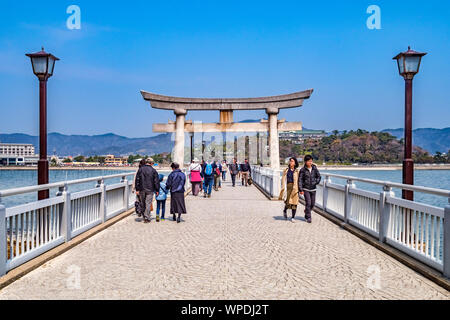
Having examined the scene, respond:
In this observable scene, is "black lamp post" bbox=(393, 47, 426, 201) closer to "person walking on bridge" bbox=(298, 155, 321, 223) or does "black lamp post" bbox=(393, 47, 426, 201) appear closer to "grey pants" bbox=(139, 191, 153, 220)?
"person walking on bridge" bbox=(298, 155, 321, 223)

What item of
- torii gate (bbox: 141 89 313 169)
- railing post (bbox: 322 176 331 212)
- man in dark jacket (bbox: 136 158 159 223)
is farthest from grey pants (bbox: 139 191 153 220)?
torii gate (bbox: 141 89 313 169)

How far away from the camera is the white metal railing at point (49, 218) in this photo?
6.19 m

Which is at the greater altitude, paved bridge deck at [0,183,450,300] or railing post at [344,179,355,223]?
railing post at [344,179,355,223]

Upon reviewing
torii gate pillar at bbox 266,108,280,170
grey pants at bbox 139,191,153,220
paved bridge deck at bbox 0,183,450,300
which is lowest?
paved bridge deck at bbox 0,183,450,300

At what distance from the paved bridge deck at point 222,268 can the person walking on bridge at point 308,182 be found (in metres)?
1.15

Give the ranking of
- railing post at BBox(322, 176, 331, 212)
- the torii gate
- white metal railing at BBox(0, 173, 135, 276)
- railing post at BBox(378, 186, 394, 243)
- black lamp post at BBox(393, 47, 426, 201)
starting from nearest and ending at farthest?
white metal railing at BBox(0, 173, 135, 276) → railing post at BBox(378, 186, 394, 243) → black lamp post at BBox(393, 47, 426, 201) → railing post at BBox(322, 176, 331, 212) → the torii gate

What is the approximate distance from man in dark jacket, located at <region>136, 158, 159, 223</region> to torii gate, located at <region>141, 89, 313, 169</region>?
66.3 feet

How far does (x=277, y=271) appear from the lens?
21.0 ft

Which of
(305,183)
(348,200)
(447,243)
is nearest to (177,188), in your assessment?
(305,183)

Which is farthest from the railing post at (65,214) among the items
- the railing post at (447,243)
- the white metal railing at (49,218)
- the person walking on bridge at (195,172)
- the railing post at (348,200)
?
the person walking on bridge at (195,172)

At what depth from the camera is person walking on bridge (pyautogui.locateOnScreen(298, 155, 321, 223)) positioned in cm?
1170

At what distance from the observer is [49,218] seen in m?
7.67

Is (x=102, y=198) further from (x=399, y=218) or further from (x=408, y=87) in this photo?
(x=408, y=87)

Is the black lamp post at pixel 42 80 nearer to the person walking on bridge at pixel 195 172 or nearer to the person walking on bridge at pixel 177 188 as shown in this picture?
the person walking on bridge at pixel 177 188
